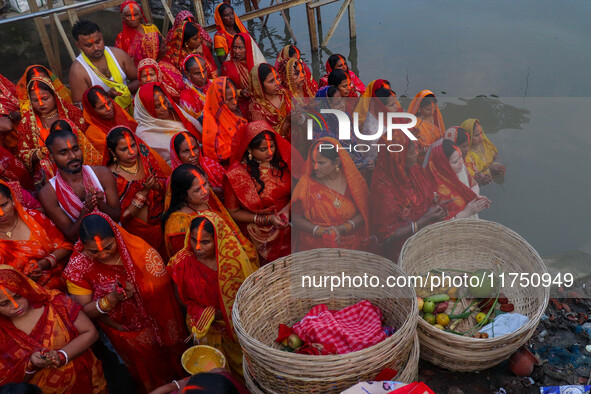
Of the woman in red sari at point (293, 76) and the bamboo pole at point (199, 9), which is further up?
the bamboo pole at point (199, 9)

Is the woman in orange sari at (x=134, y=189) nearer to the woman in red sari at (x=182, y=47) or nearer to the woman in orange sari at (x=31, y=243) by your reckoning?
the woman in orange sari at (x=31, y=243)

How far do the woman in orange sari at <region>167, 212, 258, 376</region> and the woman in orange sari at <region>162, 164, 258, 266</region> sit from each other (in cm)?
21

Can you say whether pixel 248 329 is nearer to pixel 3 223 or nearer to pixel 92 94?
pixel 3 223

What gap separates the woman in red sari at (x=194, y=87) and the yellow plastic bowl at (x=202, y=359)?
8.89 feet

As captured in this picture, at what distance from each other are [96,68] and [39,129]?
1.15 metres

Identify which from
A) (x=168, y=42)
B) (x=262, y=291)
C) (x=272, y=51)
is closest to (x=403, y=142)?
(x=262, y=291)

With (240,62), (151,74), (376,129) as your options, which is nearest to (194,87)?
(151,74)

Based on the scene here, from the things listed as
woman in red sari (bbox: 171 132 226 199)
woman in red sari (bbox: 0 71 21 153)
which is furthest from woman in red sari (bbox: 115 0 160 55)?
woman in red sari (bbox: 171 132 226 199)

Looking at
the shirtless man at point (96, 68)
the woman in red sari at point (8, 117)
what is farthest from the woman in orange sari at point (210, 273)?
the shirtless man at point (96, 68)

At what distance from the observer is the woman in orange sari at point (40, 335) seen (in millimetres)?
2576

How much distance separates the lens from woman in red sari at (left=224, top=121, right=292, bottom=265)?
339 cm

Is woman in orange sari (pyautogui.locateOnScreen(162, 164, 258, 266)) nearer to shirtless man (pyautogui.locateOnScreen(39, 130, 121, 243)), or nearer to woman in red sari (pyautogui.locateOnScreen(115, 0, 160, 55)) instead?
shirtless man (pyautogui.locateOnScreen(39, 130, 121, 243))

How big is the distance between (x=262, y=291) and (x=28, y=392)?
1242mm

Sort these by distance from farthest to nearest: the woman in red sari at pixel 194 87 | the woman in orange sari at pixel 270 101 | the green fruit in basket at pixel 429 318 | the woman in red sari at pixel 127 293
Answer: the woman in red sari at pixel 194 87 → the woman in orange sari at pixel 270 101 → the woman in red sari at pixel 127 293 → the green fruit in basket at pixel 429 318
